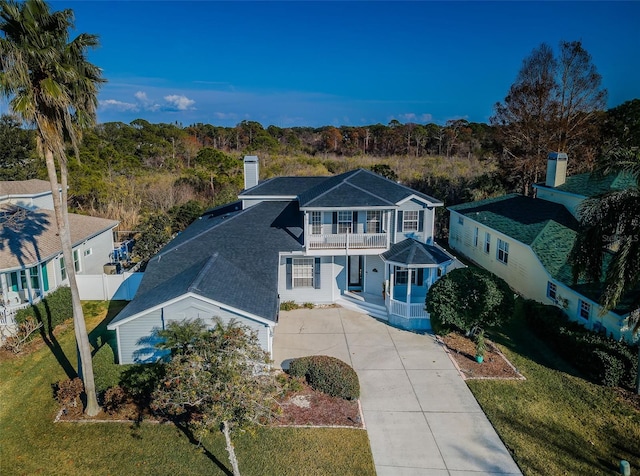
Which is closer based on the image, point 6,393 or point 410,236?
point 6,393

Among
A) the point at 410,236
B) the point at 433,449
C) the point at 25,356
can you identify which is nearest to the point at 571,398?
the point at 433,449

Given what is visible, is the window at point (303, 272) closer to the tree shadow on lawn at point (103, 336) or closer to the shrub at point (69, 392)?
the tree shadow on lawn at point (103, 336)

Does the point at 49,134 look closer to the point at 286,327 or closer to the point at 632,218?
the point at 286,327

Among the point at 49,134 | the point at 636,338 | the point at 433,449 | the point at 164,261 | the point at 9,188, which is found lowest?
the point at 433,449

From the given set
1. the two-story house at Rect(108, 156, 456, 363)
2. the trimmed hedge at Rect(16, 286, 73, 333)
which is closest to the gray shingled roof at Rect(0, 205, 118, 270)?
the trimmed hedge at Rect(16, 286, 73, 333)

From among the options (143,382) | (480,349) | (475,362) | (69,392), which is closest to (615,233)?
(480,349)

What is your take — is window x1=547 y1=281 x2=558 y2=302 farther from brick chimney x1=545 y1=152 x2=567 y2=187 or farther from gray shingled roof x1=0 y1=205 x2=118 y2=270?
gray shingled roof x1=0 y1=205 x2=118 y2=270

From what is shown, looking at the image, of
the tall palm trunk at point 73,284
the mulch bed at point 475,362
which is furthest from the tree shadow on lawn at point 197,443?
the mulch bed at point 475,362
